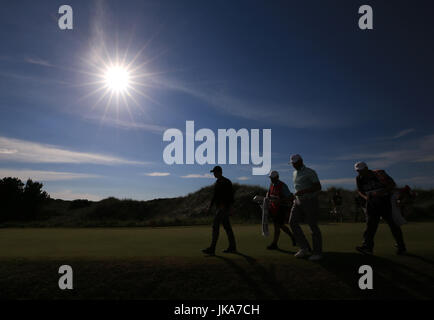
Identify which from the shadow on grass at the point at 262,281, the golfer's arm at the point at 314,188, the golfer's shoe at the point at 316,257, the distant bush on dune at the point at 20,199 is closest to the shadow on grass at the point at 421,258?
the golfer's shoe at the point at 316,257

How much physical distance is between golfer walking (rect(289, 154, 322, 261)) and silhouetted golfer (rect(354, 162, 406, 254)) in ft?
4.91

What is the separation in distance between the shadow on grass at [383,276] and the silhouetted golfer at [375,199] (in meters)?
0.83

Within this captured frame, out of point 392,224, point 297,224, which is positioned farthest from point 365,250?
point 297,224

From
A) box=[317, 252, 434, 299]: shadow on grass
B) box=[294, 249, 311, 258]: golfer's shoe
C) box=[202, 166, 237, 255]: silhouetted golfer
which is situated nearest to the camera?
box=[317, 252, 434, 299]: shadow on grass

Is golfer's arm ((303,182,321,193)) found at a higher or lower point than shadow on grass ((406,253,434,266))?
higher

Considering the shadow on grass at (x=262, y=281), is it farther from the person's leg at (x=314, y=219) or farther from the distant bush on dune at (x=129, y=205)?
the distant bush on dune at (x=129, y=205)

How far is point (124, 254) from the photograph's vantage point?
8.09 m

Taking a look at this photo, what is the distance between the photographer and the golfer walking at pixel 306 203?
23.2 feet

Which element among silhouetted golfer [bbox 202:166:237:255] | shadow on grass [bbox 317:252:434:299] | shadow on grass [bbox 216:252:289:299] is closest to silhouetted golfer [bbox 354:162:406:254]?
shadow on grass [bbox 317:252:434:299]

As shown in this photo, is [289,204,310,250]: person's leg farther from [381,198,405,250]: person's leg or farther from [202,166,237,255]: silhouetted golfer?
[381,198,405,250]: person's leg

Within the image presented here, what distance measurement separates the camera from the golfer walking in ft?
23.2

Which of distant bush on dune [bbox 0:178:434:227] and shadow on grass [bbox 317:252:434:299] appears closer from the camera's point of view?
shadow on grass [bbox 317:252:434:299]

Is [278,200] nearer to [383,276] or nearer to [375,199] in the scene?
[375,199]
